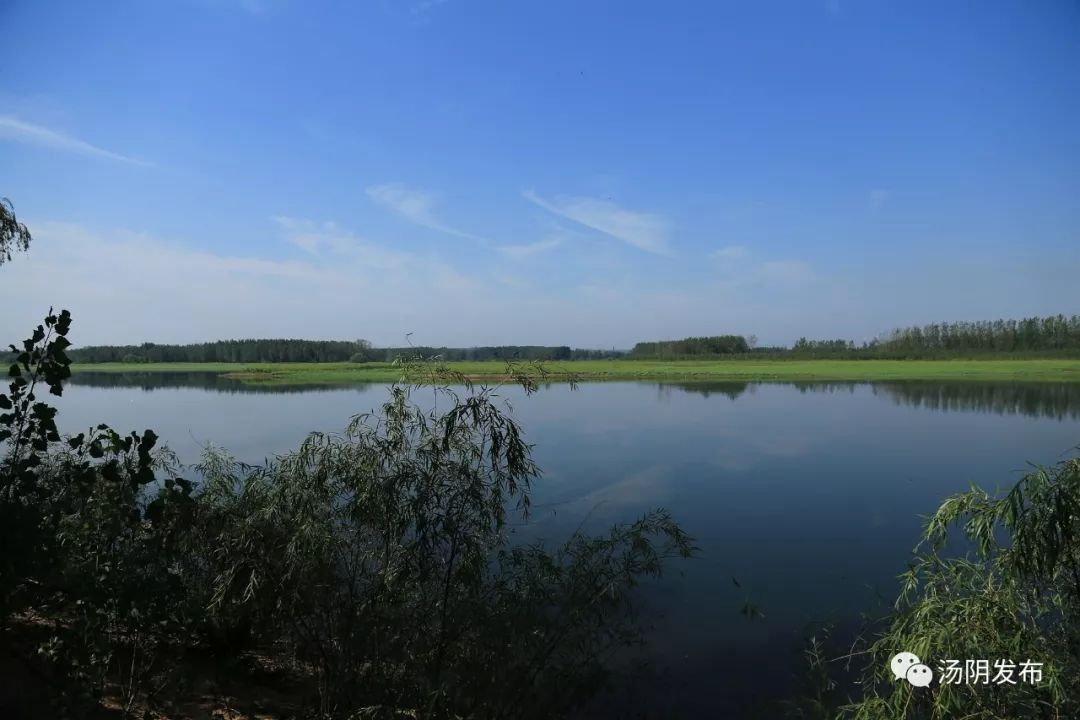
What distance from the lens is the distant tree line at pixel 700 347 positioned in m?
75.5

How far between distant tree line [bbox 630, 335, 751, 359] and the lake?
46173 millimetres

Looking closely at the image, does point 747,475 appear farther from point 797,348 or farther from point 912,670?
point 797,348

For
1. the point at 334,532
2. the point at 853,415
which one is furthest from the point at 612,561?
the point at 853,415

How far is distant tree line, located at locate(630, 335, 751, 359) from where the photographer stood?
75.5 m

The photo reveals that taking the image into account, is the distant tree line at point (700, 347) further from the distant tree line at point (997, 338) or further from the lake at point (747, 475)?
the lake at point (747, 475)

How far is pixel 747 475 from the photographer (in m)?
12.4

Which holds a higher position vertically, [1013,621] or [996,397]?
[1013,621]

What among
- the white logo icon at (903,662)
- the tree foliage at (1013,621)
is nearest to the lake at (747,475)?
the tree foliage at (1013,621)

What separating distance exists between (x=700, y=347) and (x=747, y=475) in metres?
66.3

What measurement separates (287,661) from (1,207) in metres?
4.35

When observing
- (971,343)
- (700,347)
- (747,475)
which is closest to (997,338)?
(971,343)

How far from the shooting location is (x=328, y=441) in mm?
3699

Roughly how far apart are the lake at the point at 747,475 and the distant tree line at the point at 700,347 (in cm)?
4617

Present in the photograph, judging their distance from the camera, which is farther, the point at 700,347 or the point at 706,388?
the point at 700,347
